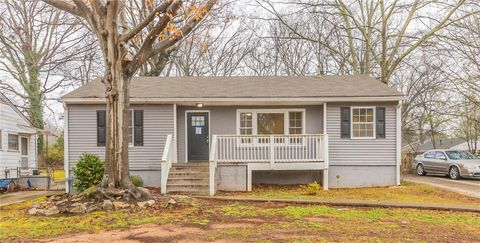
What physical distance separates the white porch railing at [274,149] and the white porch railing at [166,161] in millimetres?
1553

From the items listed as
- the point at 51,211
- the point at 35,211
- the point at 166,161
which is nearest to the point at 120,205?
the point at 51,211

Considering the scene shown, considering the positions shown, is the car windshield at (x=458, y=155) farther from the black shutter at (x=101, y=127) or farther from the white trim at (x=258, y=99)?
the black shutter at (x=101, y=127)

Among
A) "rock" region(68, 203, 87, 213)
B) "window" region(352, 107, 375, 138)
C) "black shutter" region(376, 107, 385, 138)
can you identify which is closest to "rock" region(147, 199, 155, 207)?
"rock" region(68, 203, 87, 213)

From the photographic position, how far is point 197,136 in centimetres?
1391

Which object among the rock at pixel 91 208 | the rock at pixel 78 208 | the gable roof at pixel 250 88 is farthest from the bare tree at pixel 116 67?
the gable roof at pixel 250 88

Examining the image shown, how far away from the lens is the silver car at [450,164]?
53.7ft

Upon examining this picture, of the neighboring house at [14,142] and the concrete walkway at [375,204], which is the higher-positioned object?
the neighboring house at [14,142]

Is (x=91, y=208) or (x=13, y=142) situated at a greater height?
(x=13, y=142)

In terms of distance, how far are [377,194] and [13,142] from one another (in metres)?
15.3

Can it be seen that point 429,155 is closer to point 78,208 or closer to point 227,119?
point 227,119

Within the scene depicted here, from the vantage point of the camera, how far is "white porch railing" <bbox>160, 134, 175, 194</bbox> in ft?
37.4

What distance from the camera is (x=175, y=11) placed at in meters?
9.02

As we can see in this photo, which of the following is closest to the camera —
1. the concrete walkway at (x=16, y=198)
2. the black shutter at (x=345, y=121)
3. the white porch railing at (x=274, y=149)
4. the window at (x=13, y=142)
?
the concrete walkway at (x=16, y=198)

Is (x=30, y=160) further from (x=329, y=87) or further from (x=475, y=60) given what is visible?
(x=475, y=60)
